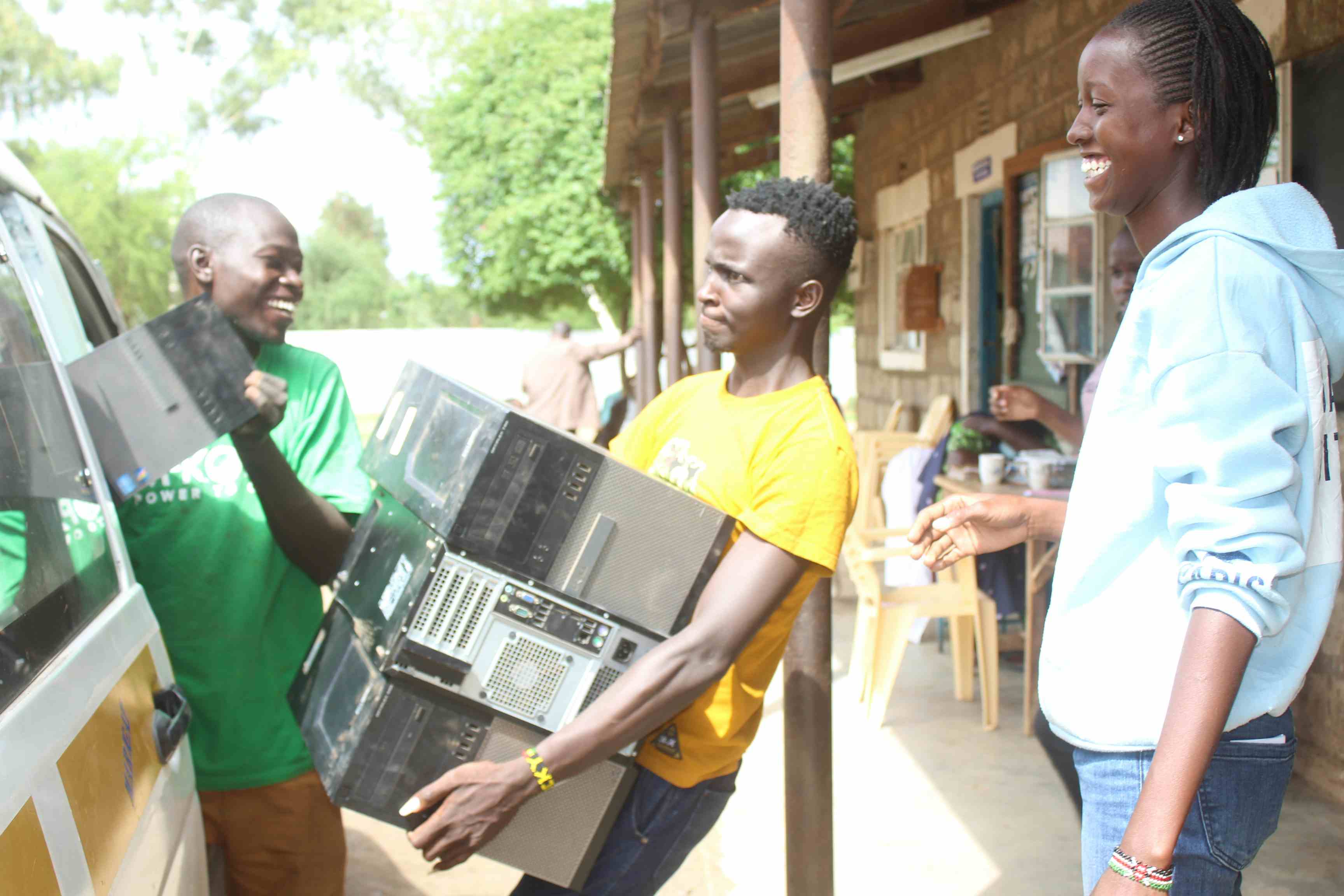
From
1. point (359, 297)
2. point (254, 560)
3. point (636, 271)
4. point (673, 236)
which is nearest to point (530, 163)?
point (636, 271)

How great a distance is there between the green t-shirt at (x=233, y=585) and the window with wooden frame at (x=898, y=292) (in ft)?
21.9

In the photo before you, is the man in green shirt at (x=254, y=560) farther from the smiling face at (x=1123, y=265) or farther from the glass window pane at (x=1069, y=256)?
the glass window pane at (x=1069, y=256)

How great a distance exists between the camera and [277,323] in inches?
87.9

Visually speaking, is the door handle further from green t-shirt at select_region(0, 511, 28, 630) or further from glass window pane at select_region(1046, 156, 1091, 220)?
glass window pane at select_region(1046, 156, 1091, 220)

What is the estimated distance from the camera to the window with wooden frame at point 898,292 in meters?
8.78

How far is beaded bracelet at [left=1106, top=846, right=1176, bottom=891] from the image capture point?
114cm

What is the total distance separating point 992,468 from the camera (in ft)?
16.1

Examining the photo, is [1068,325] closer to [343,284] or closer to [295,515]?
[295,515]

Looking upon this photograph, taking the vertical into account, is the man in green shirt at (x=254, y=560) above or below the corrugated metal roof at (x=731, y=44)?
below

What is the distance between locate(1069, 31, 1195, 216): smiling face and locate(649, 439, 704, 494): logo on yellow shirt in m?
0.79

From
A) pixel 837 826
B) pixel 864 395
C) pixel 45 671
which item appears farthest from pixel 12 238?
pixel 864 395

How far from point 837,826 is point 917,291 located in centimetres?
506

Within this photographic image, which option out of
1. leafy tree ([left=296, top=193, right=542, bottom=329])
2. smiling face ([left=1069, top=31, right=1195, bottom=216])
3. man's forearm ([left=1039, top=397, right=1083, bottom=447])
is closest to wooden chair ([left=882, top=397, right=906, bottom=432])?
man's forearm ([left=1039, top=397, right=1083, bottom=447])

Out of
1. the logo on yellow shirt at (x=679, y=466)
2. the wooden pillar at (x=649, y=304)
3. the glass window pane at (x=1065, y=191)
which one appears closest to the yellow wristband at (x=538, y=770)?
the logo on yellow shirt at (x=679, y=466)
